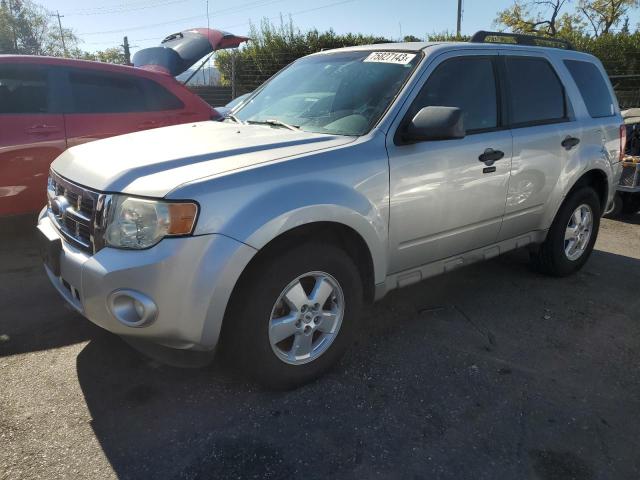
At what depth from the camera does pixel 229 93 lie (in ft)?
48.4

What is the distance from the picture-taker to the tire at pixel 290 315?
99.3 inches

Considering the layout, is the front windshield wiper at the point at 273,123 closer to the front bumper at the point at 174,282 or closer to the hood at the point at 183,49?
the front bumper at the point at 174,282

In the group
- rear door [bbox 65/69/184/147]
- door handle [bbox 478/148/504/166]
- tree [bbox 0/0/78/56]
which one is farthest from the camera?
tree [bbox 0/0/78/56]

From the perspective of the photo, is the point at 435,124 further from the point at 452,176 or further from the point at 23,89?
the point at 23,89

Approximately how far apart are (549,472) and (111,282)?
6.81 feet

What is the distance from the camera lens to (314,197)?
2.61m

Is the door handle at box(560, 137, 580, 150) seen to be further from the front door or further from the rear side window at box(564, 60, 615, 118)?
the front door

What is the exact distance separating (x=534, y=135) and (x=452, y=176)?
1.01 metres

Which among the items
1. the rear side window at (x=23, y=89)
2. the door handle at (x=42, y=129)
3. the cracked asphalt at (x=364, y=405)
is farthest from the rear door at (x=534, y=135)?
the rear side window at (x=23, y=89)

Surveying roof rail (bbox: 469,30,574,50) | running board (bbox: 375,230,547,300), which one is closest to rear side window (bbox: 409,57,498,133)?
roof rail (bbox: 469,30,574,50)

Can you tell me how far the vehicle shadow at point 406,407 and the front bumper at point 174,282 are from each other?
46cm

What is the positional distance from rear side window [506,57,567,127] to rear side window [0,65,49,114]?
402 centimetres

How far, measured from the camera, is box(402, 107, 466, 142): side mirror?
286cm

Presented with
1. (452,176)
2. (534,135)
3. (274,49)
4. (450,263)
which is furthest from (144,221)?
(274,49)
